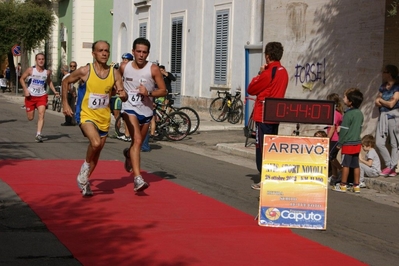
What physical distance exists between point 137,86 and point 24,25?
3778 centimetres

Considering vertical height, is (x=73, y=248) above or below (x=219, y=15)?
below

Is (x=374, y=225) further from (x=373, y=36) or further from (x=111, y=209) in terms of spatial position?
(x=373, y=36)

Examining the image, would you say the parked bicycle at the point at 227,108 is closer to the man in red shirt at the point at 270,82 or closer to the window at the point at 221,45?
the window at the point at 221,45

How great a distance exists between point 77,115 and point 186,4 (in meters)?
20.3

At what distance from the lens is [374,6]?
14.6 metres

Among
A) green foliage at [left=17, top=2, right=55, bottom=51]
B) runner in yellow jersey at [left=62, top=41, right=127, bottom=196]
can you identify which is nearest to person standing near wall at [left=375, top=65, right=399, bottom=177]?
runner in yellow jersey at [left=62, top=41, right=127, bottom=196]

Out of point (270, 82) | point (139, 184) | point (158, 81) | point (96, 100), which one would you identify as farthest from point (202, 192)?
point (96, 100)

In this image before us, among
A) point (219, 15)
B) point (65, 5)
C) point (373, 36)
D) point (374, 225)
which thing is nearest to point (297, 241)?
point (374, 225)

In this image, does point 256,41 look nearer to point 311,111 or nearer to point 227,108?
point 227,108

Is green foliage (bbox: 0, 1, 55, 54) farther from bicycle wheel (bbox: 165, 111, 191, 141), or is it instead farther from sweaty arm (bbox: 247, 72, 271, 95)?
sweaty arm (bbox: 247, 72, 271, 95)

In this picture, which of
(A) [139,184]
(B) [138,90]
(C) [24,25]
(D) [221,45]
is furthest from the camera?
(C) [24,25]

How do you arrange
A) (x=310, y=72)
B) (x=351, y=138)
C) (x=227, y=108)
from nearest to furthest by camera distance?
(x=351, y=138) < (x=310, y=72) < (x=227, y=108)

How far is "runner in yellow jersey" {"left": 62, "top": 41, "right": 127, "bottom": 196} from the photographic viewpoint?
10164 mm

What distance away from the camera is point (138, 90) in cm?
1075
